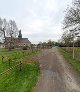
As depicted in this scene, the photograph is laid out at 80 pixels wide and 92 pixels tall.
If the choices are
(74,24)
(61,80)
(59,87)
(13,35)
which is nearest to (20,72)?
(61,80)

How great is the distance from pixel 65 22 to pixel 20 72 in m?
17.9

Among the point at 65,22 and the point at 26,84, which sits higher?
the point at 65,22

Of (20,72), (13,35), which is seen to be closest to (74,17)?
(20,72)

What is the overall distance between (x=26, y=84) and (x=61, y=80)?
11.5 feet

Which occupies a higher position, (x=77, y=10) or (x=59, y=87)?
(x=77, y=10)

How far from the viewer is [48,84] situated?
52.4 ft

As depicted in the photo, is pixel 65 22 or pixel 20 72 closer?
pixel 20 72

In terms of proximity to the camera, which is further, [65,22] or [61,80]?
[65,22]

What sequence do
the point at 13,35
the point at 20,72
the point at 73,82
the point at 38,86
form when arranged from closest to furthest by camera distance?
the point at 38,86 → the point at 73,82 → the point at 20,72 → the point at 13,35

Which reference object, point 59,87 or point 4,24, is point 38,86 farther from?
point 4,24

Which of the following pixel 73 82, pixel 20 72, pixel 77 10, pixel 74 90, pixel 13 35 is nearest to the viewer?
pixel 74 90

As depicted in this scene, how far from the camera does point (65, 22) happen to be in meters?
36.0

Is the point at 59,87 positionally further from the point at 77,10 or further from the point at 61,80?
the point at 77,10

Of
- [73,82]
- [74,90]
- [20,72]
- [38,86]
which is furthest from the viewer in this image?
[20,72]
